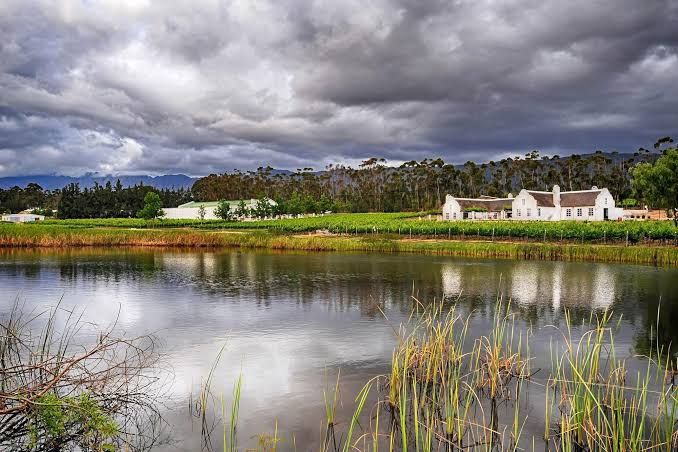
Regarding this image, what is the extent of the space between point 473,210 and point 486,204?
6144mm

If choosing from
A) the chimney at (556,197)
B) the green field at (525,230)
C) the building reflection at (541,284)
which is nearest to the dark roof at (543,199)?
the chimney at (556,197)

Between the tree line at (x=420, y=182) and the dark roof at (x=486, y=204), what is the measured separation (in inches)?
1279

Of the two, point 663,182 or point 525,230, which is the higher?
point 663,182

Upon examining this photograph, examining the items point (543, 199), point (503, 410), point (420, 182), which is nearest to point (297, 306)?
point (503, 410)

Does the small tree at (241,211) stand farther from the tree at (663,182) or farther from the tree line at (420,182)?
the tree at (663,182)

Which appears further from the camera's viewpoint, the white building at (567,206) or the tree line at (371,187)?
the tree line at (371,187)

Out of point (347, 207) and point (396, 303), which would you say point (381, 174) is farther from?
point (396, 303)

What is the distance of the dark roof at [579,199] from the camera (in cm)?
8394

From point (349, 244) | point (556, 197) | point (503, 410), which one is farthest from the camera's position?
point (556, 197)

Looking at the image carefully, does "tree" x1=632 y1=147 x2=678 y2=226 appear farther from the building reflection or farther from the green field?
the building reflection

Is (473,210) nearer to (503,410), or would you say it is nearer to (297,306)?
(297,306)

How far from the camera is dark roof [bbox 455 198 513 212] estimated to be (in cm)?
9656

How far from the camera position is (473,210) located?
95500mm

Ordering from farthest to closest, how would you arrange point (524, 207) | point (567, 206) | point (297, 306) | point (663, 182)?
point (524, 207) → point (567, 206) → point (663, 182) → point (297, 306)
